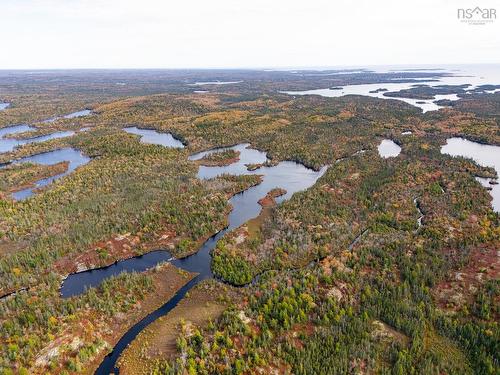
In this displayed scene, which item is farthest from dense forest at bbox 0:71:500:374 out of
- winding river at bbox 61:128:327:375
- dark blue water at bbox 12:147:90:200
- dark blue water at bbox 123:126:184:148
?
dark blue water at bbox 123:126:184:148

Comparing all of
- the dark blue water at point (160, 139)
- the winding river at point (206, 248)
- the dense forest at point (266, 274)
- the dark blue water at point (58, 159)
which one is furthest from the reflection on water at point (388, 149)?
the dark blue water at point (58, 159)

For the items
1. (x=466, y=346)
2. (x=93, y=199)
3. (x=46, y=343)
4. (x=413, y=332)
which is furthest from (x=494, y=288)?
(x=93, y=199)

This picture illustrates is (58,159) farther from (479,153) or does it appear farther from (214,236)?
(479,153)

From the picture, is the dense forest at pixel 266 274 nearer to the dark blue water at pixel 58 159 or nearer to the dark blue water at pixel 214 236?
the dark blue water at pixel 214 236

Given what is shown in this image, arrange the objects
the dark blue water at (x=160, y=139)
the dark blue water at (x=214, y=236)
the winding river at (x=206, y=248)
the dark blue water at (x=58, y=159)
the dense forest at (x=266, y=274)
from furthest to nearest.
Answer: the dark blue water at (x=160, y=139) → the dark blue water at (x=58, y=159) → the winding river at (x=206, y=248) → the dark blue water at (x=214, y=236) → the dense forest at (x=266, y=274)

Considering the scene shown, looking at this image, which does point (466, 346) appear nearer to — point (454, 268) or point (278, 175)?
point (454, 268)

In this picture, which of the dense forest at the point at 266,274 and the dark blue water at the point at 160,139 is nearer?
the dense forest at the point at 266,274
